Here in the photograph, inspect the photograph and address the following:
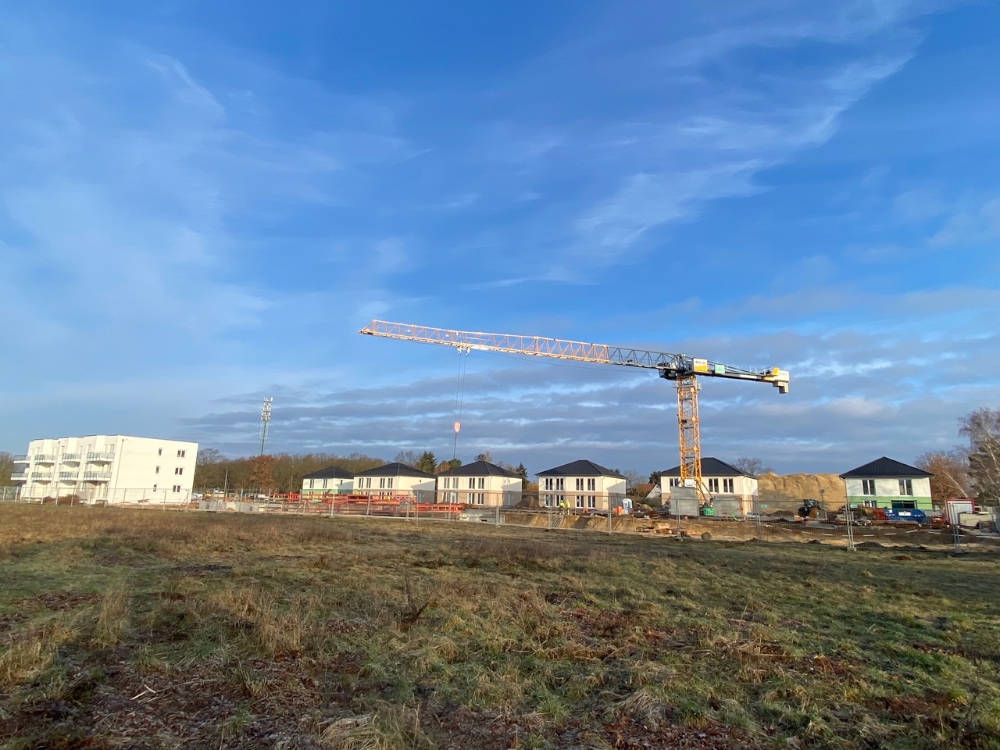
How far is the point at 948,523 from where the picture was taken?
39.8 m

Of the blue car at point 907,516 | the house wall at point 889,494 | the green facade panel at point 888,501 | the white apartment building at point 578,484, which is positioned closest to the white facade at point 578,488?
the white apartment building at point 578,484

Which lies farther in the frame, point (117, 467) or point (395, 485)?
point (117, 467)

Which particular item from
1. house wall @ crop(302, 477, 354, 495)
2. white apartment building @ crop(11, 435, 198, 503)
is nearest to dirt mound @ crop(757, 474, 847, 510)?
house wall @ crop(302, 477, 354, 495)

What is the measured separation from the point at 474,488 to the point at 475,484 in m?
0.63

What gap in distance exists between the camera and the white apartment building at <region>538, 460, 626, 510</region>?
69312 mm

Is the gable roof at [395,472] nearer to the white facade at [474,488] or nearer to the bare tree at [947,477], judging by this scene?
the white facade at [474,488]

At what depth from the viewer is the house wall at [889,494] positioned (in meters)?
55.2

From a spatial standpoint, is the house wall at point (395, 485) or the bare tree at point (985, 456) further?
the house wall at point (395, 485)

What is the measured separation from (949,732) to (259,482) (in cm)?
9690

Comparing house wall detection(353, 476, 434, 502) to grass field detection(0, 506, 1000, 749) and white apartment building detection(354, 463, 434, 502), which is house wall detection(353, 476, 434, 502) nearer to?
white apartment building detection(354, 463, 434, 502)

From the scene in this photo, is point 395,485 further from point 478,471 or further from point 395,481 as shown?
point 478,471

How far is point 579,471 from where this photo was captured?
71.7m

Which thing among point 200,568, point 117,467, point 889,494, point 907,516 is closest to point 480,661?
point 200,568

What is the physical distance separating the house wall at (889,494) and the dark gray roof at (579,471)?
2563 cm
